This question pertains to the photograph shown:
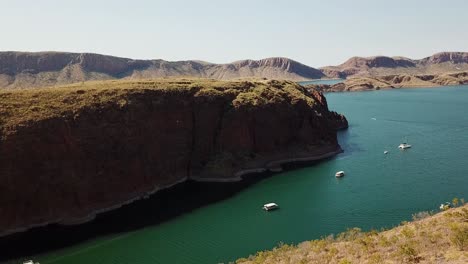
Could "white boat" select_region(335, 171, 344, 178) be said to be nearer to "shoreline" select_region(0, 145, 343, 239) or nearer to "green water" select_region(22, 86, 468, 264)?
"green water" select_region(22, 86, 468, 264)

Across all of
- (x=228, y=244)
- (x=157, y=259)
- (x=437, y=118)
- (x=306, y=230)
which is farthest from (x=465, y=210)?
(x=437, y=118)

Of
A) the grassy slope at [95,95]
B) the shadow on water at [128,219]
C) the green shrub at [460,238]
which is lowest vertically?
the shadow on water at [128,219]

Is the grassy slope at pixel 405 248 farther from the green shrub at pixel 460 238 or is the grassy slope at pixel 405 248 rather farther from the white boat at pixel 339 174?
the white boat at pixel 339 174

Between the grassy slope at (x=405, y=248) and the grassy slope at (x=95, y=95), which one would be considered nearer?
the grassy slope at (x=405, y=248)

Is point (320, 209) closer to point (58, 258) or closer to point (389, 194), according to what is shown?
point (389, 194)

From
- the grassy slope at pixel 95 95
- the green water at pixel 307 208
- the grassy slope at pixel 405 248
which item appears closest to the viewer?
the grassy slope at pixel 405 248

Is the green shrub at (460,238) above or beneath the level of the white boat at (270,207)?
above

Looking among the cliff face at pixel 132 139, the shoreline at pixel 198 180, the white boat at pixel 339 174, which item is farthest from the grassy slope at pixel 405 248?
the white boat at pixel 339 174

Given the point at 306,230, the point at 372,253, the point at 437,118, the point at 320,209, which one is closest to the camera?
the point at 372,253
